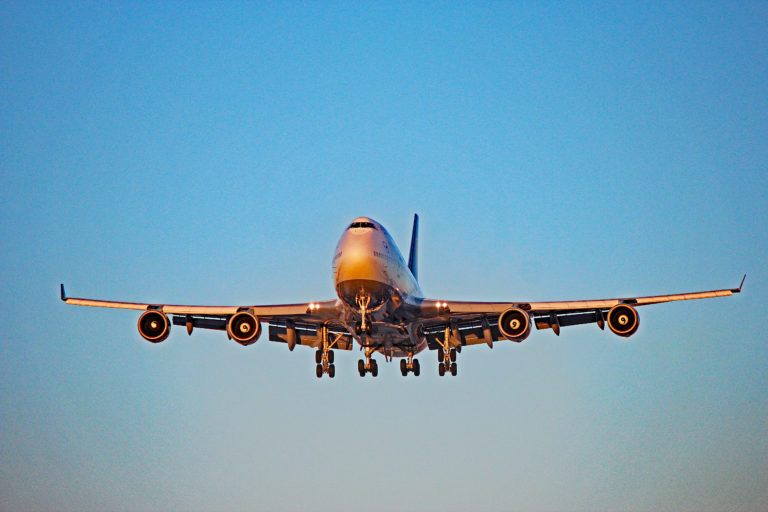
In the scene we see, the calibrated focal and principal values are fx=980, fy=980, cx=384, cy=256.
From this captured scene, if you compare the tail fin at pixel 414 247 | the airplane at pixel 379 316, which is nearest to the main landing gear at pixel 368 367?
the airplane at pixel 379 316

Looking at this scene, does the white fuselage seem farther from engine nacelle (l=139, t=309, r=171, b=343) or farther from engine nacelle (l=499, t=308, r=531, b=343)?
engine nacelle (l=139, t=309, r=171, b=343)

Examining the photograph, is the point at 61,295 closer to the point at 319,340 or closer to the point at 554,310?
the point at 319,340

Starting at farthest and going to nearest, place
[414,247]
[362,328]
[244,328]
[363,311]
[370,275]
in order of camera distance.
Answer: [414,247]
[244,328]
[362,328]
[363,311]
[370,275]

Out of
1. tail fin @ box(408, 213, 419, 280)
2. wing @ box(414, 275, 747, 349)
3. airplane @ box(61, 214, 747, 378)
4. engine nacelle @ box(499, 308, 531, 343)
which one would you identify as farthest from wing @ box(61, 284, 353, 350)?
tail fin @ box(408, 213, 419, 280)

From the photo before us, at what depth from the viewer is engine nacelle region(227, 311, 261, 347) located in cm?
4291

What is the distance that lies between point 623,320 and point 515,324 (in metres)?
4.58

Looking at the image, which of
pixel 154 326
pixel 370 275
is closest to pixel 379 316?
pixel 370 275

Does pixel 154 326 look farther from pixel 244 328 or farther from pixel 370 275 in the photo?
pixel 370 275

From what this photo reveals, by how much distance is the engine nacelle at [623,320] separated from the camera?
4166 cm

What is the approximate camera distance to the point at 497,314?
4519 cm

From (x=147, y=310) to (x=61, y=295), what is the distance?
3.99 metres

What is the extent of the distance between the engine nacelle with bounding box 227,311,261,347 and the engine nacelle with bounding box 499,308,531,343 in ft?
35.0

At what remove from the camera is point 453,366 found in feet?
163

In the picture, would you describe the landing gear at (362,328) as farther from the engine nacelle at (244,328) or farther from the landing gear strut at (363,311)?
the engine nacelle at (244,328)
